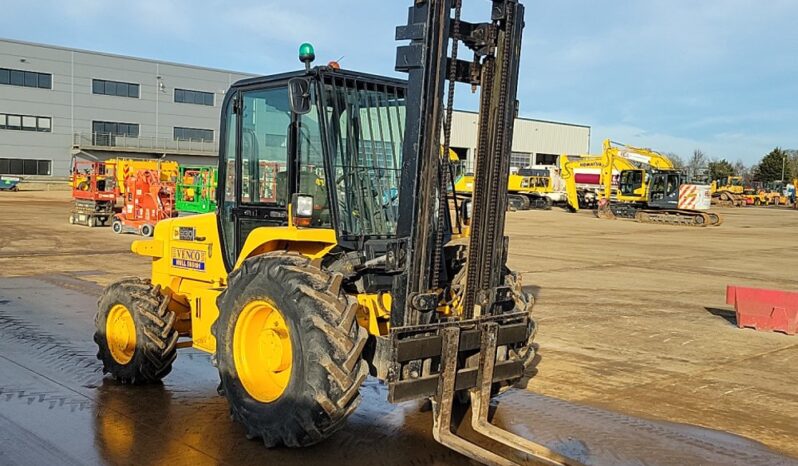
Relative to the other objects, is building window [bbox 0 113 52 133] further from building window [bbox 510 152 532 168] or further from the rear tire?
the rear tire

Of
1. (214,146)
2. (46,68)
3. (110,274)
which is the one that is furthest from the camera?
(214,146)

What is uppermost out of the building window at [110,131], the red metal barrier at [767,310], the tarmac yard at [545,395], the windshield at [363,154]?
the building window at [110,131]

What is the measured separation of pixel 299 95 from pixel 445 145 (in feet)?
3.44

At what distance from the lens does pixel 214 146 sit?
222ft

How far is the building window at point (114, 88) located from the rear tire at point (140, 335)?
60.5 m

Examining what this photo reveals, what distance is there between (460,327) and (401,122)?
5.61 feet

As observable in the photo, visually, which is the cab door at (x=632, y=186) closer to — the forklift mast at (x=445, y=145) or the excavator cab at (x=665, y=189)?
the excavator cab at (x=665, y=189)

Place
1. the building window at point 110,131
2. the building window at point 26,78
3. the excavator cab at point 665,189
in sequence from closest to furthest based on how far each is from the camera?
the excavator cab at point 665,189 < the building window at point 26,78 < the building window at point 110,131

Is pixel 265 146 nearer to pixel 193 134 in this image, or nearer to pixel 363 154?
pixel 363 154

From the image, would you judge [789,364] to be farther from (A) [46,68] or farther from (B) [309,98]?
(A) [46,68]

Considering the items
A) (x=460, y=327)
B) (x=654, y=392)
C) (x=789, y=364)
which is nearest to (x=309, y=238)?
(x=460, y=327)

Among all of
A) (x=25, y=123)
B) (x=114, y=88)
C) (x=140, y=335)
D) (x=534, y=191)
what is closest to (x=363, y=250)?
(x=140, y=335)

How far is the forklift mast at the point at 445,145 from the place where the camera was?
4.74 metres

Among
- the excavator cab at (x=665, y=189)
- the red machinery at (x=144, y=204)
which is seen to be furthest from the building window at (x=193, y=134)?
the red machinery at (x=144, y=204)
